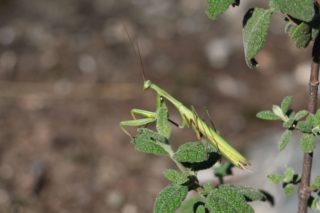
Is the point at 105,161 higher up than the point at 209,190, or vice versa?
the point at 105,161

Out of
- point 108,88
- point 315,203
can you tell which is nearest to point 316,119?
point 315,203

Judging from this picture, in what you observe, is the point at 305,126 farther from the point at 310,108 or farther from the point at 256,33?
the point at 256,33

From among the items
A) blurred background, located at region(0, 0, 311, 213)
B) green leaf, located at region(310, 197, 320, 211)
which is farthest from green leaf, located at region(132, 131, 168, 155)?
blurred background, located at region(0, 0, 311, 213)

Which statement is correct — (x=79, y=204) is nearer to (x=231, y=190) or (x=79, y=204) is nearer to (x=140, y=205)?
(x=140, y=205)

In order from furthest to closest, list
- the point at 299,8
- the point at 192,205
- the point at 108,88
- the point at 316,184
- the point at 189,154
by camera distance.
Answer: the point at 108,88
the point at 192,205
the point at 316,184
the point at 189,154
the point at 299,8

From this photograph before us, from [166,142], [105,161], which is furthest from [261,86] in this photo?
[166,142]

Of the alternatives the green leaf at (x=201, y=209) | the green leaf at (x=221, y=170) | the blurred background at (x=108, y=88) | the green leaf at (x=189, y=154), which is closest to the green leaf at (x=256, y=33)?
the green leaf at (x=189, y=154)
